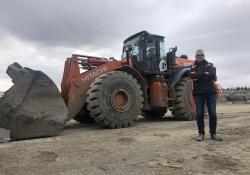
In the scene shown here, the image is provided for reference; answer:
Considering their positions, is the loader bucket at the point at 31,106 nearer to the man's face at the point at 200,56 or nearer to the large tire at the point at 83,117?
the large tire at the point at 83,117

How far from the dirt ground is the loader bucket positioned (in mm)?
494

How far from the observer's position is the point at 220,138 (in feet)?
25.3

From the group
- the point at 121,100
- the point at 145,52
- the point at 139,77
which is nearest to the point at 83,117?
the point at 121,100

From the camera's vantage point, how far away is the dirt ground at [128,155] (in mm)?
5492

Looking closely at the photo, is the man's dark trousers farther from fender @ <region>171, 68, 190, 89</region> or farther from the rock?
fender @ <region>171, 68, 190, 89</region>

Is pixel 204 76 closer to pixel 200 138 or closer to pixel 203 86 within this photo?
pixel 203 86

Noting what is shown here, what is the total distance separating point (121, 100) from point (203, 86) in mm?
3377

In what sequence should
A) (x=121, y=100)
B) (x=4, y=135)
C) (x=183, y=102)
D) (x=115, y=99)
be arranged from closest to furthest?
(x=4, y=135) → (x=115, y=99) → (x=121, y=100) → (x=183, y=102)

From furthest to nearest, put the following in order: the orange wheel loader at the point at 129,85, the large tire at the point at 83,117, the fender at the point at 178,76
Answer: the fender at the point at 178,76 → the large tire at the point at 83,117 → the orange wheel loader at the point at 129,85

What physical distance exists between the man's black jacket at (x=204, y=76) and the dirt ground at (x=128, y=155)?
3.27 ft

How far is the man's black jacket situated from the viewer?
761cm

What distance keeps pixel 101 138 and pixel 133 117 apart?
2.57 metres

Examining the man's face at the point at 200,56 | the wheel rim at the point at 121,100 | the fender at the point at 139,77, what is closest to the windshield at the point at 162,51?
the fender at the point at 139,77

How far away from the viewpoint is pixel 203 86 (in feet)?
25.3
